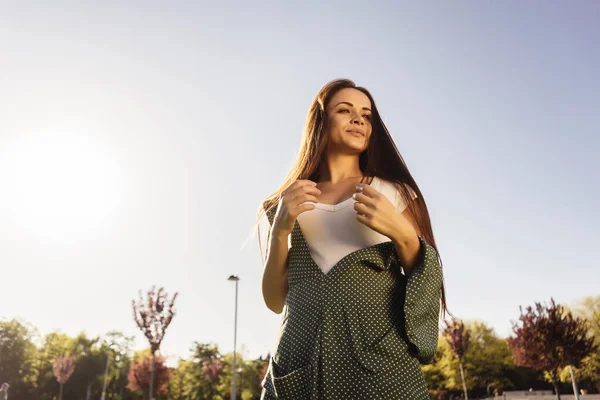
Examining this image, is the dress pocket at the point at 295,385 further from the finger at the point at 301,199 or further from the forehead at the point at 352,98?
the forehead at the point at 352,98

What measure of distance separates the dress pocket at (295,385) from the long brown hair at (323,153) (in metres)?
0.79

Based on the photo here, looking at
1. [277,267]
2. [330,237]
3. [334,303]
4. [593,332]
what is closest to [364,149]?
[330,237]

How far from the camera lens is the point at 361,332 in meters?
1.63

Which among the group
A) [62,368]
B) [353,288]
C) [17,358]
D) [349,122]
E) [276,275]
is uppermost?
[17,358]

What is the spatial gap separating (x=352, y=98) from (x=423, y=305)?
1.02 m

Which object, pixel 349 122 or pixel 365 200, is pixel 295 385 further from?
pixel 349 122

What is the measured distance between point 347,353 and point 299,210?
1.68 feet

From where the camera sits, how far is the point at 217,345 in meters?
65.4

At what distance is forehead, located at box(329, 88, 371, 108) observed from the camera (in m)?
2.22

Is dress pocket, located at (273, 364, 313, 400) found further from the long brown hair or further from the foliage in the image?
the foliage

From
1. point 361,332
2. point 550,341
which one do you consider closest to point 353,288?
point 361,332

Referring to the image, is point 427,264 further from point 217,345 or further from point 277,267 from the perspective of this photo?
point 217,345

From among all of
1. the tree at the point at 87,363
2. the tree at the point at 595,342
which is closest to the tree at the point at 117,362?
the tree at the point at 87,363

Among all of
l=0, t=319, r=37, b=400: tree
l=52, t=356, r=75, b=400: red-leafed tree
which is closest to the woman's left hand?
l=52, t=356, r=75, b=400: red-leafed tree
